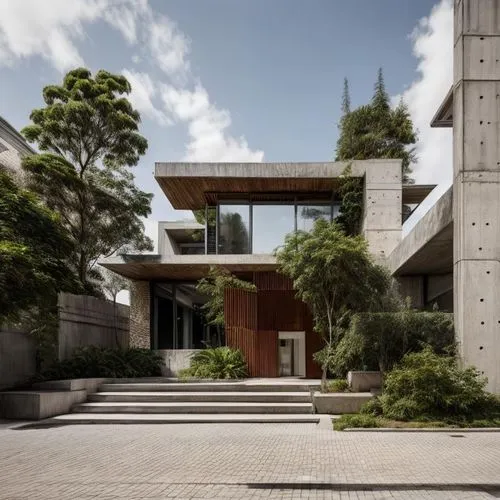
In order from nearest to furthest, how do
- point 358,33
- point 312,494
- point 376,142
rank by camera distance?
point 312,494, point 358,33, point 376,142

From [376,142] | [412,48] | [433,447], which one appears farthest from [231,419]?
[376,142]

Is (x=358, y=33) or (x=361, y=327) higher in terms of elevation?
(x=358, y=33)

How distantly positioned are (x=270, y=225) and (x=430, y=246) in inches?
338

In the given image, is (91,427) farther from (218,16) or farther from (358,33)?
(358,33)

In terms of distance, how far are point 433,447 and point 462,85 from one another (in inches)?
304

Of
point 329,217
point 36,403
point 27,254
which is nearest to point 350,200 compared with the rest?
point 329,217

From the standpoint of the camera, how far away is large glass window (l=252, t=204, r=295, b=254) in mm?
20969

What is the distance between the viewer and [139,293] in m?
21.8

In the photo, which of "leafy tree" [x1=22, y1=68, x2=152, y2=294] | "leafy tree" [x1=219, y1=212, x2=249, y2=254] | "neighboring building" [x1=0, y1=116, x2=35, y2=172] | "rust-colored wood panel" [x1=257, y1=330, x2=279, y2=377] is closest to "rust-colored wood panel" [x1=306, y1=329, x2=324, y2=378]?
"rust-colored wood panel" [x1=257, y1=330, x2=279, y2=377]

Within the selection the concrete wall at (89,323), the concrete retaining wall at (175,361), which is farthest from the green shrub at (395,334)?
the concrete wall at (89,323)

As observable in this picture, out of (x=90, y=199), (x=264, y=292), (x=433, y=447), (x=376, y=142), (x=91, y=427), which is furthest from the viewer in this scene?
(x=376, y=142)

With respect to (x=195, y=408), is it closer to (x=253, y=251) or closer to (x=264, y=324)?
(x=264, y=324)

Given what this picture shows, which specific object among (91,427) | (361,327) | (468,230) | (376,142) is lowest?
(91,427)

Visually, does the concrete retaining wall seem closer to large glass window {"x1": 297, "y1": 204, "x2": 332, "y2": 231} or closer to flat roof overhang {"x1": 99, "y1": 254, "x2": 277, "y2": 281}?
flat roof overhang {"x1": 99, "y1": 254, "x2": 277, "y2": 281}
